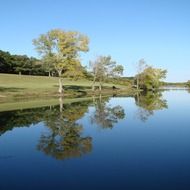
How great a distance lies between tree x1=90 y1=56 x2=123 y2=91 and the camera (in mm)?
96000

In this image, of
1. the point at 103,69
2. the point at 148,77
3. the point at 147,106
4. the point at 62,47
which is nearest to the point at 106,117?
the point at 147,106

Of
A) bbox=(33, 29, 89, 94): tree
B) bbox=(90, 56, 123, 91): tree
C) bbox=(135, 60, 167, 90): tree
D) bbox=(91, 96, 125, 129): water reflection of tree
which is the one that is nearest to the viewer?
bbox=(91, 96, 125, 129): water reflection of tree

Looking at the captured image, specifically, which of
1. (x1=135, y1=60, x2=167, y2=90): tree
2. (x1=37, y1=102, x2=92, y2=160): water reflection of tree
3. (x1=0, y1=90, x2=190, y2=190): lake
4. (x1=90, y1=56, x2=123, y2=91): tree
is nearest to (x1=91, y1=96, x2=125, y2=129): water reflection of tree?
(x1=0, y1=90, x2=190, y2=190): lake

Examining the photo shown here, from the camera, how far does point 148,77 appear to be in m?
128

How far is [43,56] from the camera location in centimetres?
6625

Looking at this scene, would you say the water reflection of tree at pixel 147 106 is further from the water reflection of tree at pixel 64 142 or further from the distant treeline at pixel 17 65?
the distant treeline at pixel 17 65

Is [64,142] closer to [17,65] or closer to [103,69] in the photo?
[103,69]

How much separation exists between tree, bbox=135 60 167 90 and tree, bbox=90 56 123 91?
55.8ft

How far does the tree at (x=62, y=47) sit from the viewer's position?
214 feet

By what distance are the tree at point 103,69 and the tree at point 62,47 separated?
25.5 metres

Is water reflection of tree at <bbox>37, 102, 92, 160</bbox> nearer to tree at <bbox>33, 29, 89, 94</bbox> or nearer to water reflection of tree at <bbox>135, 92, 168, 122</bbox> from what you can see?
water reflection of tree at <bbox>135, 92, 168, 122</bbox>

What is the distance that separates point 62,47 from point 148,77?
227 feet

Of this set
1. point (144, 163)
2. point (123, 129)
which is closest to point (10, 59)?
point (123, 129)

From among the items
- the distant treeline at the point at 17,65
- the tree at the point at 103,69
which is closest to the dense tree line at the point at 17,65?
the distant treeline at the point at 17,65
